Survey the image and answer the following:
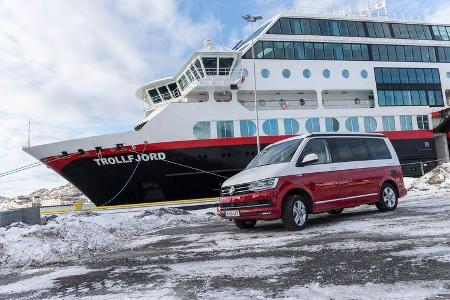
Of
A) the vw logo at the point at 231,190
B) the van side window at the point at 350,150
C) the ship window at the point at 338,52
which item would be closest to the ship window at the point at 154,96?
the ship window at the point at 338,52

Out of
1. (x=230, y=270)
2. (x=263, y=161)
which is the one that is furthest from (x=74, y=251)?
(x=263, y=161)

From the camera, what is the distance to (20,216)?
375 inches

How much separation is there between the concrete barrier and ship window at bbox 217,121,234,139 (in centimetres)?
1270

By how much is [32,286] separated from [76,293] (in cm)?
86

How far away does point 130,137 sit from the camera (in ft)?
65.4

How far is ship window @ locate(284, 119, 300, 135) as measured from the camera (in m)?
22.9

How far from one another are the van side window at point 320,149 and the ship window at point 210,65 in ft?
50.7

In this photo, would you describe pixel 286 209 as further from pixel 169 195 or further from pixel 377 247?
pixel 169 195

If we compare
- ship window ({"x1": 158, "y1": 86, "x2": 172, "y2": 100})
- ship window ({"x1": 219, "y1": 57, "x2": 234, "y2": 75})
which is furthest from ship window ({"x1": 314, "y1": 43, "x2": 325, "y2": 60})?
ship window ({"x1": 158, "y1": 86, "x2": 172, "y2": 100})

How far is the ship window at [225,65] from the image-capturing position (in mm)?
23000

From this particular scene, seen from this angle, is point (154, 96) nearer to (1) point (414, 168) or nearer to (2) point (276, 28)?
(2) point (276, 28)

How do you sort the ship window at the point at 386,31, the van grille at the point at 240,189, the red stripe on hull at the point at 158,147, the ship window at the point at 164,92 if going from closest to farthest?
the van grille at the point at 240,189
the red stripe on hull at the point at 158,147
the ship window at the point at 164,92
the ship window at the point at 386,31

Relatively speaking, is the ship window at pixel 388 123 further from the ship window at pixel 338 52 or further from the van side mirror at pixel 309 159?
the van side mirror at pixel 309 159

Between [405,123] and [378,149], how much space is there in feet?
59.7
